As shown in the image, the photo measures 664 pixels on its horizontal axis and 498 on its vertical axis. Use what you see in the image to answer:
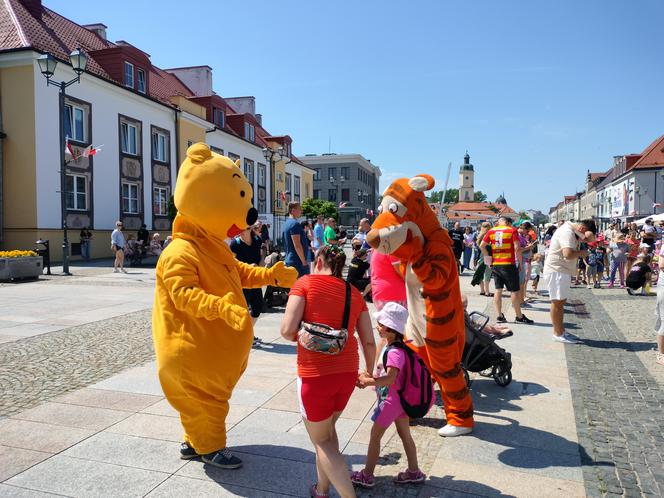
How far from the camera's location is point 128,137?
2519cm

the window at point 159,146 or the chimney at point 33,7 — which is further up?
the chimney at point 33,7

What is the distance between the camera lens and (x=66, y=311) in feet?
31.0

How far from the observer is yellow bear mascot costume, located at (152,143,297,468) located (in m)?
3.25

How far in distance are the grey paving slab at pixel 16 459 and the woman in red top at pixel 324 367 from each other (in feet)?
6.54

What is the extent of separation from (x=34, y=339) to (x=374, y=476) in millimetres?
5794

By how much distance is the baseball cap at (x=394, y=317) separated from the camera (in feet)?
10.5

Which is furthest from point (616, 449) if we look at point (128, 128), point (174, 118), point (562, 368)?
point (174, 118)

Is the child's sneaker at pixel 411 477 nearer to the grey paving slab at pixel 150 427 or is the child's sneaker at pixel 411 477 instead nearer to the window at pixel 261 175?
the grey paving slab at pixel 150 427

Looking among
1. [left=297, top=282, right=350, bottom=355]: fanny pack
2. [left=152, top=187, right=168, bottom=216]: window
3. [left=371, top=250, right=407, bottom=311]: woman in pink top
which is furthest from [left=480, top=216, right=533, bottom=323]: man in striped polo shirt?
[left=152, top=187, right=168, bottom=216]: window

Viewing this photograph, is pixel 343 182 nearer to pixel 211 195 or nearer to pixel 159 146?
pixel 159 146

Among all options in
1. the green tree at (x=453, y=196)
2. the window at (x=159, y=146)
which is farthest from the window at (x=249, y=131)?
the green tree at (x=453, y=196)

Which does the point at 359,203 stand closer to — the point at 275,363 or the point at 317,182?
the point at 317,182

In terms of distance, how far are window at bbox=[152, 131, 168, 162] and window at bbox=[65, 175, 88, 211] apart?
5.28 meters

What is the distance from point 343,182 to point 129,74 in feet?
164
